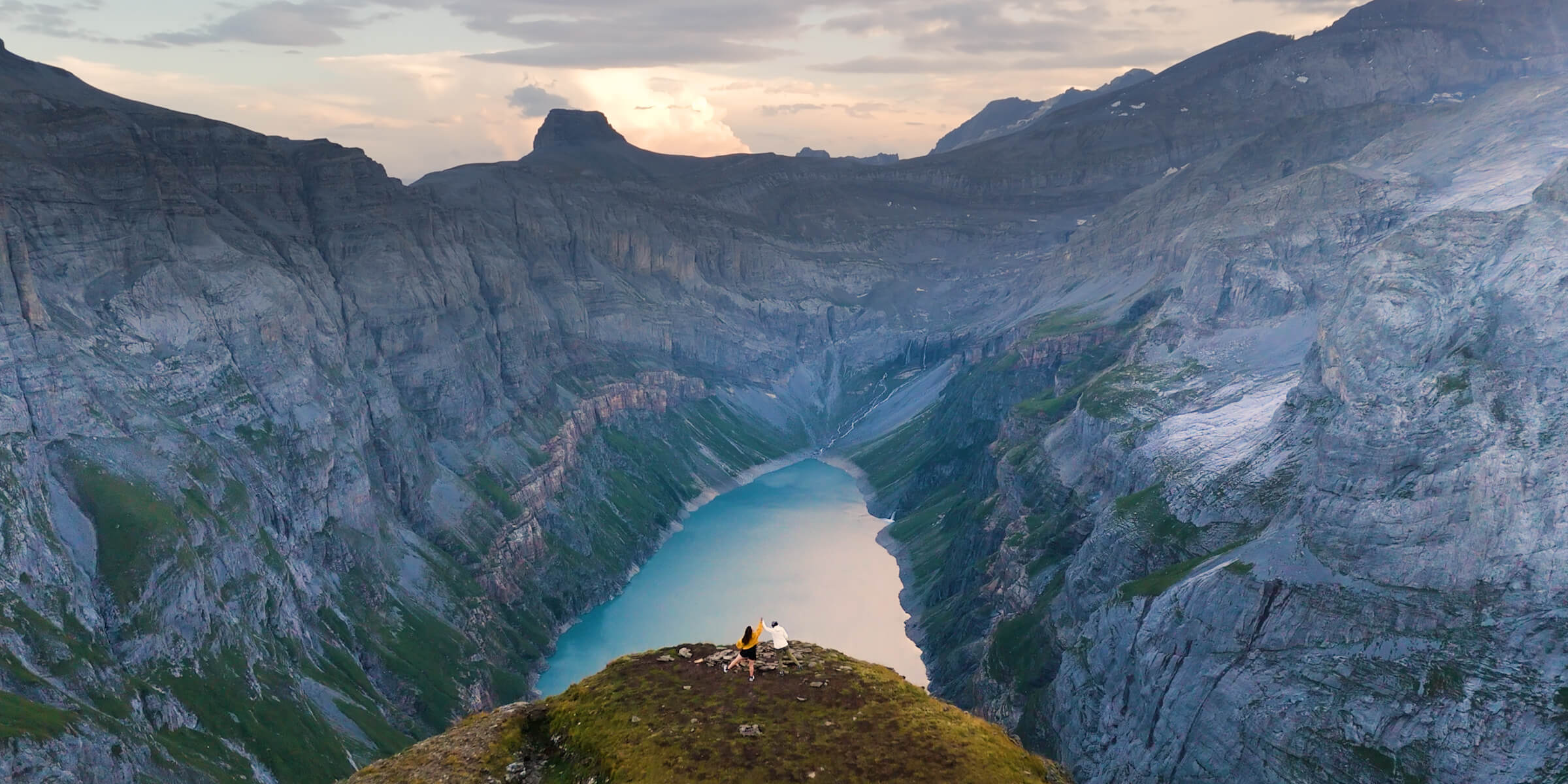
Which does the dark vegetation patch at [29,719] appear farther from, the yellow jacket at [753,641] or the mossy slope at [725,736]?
the yellow jacket at [753,641]

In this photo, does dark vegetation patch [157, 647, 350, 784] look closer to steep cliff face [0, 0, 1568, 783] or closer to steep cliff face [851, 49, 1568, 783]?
steep cliff face [0, 0, 1568, 783]

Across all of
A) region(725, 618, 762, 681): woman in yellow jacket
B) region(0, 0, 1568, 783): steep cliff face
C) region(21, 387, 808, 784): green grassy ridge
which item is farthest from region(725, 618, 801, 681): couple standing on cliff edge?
region(21, 387, 808, 784): green grassy ridge

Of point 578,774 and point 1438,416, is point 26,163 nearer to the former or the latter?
point 578,774

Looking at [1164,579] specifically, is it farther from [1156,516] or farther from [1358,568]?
→ [1358,568]

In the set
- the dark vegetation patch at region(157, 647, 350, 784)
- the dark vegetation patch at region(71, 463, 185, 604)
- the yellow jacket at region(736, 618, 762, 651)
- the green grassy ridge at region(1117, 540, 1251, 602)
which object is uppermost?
the yellow jacket at region(736, 618, 762, 651)

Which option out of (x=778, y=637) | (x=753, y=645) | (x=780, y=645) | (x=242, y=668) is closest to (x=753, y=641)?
(x=753, y=645)

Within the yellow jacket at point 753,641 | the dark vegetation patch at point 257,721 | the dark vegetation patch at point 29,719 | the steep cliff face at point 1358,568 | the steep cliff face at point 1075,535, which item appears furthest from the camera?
the dark vegetation patch at point 257,721

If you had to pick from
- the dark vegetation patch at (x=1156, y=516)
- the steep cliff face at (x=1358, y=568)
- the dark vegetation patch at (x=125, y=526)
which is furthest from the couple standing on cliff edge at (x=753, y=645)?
the dark vegetation patch at (x=125, y=526)
